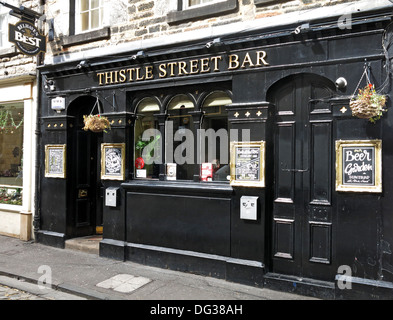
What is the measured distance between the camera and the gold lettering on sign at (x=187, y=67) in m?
5.73

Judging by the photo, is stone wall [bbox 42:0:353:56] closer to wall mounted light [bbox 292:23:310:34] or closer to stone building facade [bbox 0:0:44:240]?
wall mounted light [bbox 292:23:310:34]

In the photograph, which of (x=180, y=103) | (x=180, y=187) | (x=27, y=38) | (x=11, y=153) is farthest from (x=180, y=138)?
(x=11, y=153)

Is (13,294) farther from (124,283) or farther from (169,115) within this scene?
(169,115)

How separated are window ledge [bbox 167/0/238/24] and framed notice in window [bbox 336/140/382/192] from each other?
9.63 ft

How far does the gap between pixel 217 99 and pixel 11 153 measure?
6.29 metres

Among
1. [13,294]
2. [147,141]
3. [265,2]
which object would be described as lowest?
[13,294]

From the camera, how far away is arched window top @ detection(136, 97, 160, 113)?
22.8 ft

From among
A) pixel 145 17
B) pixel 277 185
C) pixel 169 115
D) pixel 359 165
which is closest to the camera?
pixel 359 165

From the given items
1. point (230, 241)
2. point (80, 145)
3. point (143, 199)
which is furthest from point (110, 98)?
point (230, 241)

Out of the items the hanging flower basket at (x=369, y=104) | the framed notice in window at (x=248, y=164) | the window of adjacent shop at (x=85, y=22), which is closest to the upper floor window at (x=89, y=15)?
the window of adjacent shop at (x=85, y=22)

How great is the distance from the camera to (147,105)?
706cm

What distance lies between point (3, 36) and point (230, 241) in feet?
27.0
